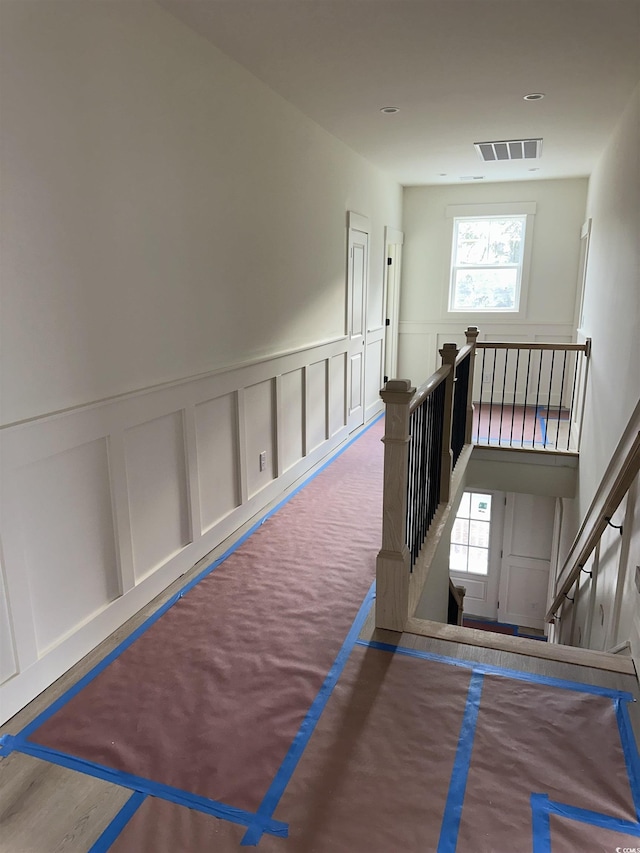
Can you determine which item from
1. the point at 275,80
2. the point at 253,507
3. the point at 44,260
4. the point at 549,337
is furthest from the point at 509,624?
the point at 44,260

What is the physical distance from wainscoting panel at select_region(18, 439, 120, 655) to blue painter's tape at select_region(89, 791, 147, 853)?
71 cm

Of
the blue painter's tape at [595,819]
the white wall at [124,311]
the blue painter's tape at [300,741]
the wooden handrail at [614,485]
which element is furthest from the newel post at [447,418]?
the blue painter's tape at [595,819]

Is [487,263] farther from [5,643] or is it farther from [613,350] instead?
[5,643]

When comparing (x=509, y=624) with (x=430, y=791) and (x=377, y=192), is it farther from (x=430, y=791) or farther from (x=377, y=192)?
(x=430, y=791)

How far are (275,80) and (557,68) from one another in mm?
1604

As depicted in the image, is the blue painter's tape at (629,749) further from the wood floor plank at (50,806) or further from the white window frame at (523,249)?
the white window frame at (523,249)

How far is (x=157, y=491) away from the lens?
→ 2.84 meters

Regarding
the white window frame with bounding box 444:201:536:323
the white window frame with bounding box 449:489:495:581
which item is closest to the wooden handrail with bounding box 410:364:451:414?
the white window frame with bounding box 444:201:536:323


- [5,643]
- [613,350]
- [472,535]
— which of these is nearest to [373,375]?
[472,535]

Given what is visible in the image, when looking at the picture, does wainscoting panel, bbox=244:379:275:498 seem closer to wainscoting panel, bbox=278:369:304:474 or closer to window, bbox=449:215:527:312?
wainscoting panel, bbox=278:369:304:474

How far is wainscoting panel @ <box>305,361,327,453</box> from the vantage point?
4715 millimetres

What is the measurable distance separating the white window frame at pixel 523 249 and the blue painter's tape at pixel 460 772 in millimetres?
5655

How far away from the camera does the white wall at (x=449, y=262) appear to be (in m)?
6.78

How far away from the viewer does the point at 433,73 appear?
337 centimetres
